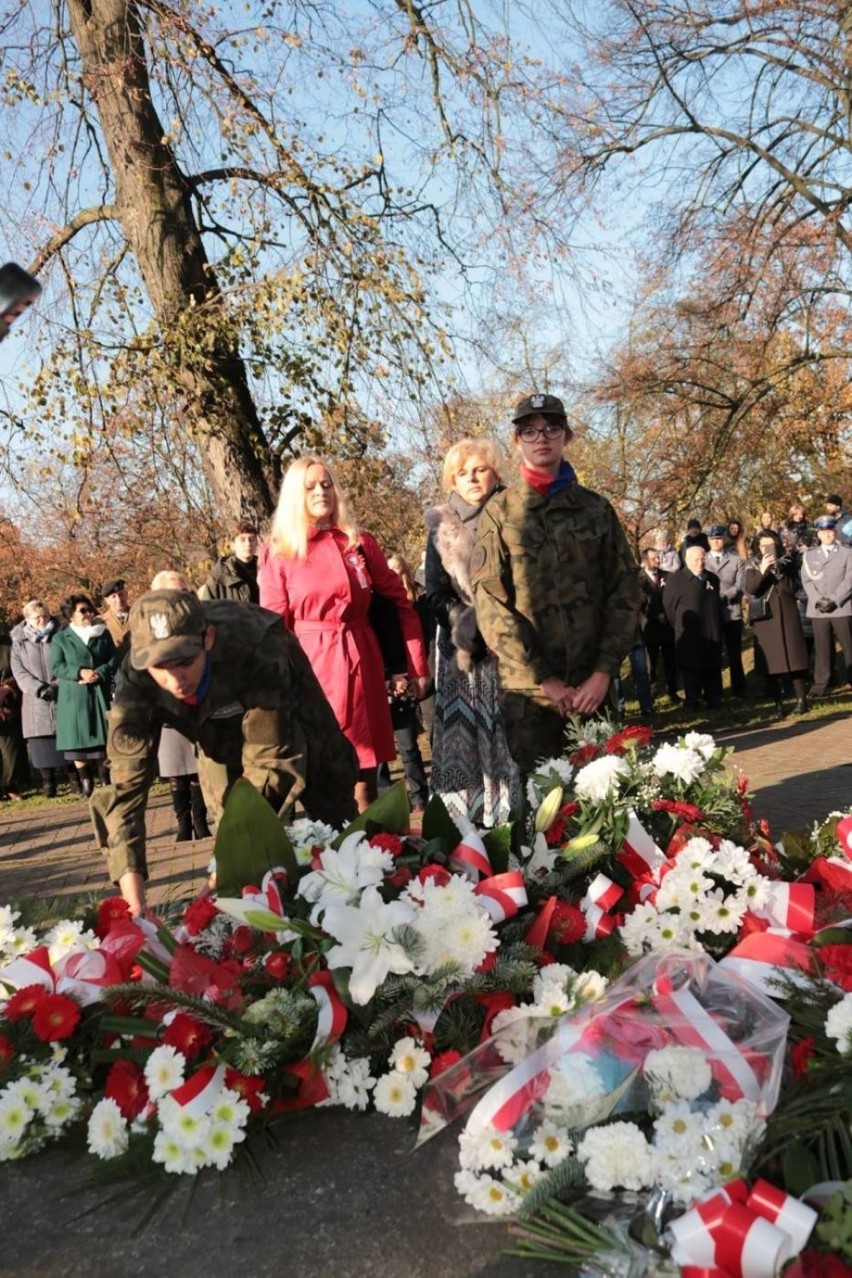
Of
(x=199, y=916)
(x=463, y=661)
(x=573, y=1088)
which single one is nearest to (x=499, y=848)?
(x=199, y=916)

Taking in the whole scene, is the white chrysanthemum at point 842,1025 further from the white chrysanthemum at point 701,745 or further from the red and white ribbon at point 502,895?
the white chrysanthemum at point 701,745

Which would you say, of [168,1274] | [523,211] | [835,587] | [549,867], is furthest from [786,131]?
[168,1274]

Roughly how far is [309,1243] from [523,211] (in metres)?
7.15

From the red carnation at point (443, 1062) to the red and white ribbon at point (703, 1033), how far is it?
36 cm

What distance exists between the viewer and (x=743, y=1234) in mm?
1263

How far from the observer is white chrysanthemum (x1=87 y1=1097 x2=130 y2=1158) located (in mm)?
1767

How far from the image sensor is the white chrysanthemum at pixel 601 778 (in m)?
2.49

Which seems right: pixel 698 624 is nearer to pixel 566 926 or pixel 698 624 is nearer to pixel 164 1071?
pixel 566 926

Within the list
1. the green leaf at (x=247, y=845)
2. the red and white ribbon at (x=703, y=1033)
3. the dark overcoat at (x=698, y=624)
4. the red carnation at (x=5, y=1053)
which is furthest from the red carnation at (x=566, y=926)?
the dark overcoat at (x=698, y=624)

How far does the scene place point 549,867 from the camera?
2.26m

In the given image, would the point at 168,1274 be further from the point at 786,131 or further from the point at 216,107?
the point at 786,131

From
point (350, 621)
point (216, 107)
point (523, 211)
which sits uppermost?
point (216, 107)

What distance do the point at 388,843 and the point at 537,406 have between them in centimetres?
203

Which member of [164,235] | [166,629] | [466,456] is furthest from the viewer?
[164,235]
